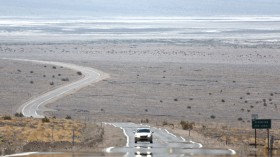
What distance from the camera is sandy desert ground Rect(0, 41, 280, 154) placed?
7300cm

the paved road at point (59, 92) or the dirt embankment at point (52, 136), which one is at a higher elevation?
the paved road at point (59, 92)

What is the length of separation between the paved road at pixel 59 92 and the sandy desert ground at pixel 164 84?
1289mm

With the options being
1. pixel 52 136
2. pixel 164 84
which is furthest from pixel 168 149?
pixel 164 84

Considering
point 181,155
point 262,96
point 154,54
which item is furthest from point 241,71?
point 181,155

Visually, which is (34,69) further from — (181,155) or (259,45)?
(181,155)

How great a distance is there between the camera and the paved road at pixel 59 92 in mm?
75875

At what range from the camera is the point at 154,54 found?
143625mm

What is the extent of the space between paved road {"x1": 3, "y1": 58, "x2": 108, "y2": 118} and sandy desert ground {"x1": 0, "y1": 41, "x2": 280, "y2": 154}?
1.29 meters

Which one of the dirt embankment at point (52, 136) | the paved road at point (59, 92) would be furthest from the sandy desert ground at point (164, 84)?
the dirt embankment at point (52, 136)

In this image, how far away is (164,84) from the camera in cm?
9475

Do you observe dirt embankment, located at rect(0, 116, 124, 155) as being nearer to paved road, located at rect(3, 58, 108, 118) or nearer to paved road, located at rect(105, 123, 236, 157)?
paved road, located at rect(105, 123, 236, 157)

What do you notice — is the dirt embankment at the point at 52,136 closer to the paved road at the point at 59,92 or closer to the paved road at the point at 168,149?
the paved road at the point at 168,149

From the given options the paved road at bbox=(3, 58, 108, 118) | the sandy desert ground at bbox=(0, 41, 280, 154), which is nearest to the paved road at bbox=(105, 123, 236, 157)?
the sandy desert ground at bbox=(0, 41, 280, 154)

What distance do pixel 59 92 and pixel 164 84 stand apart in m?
12.8
